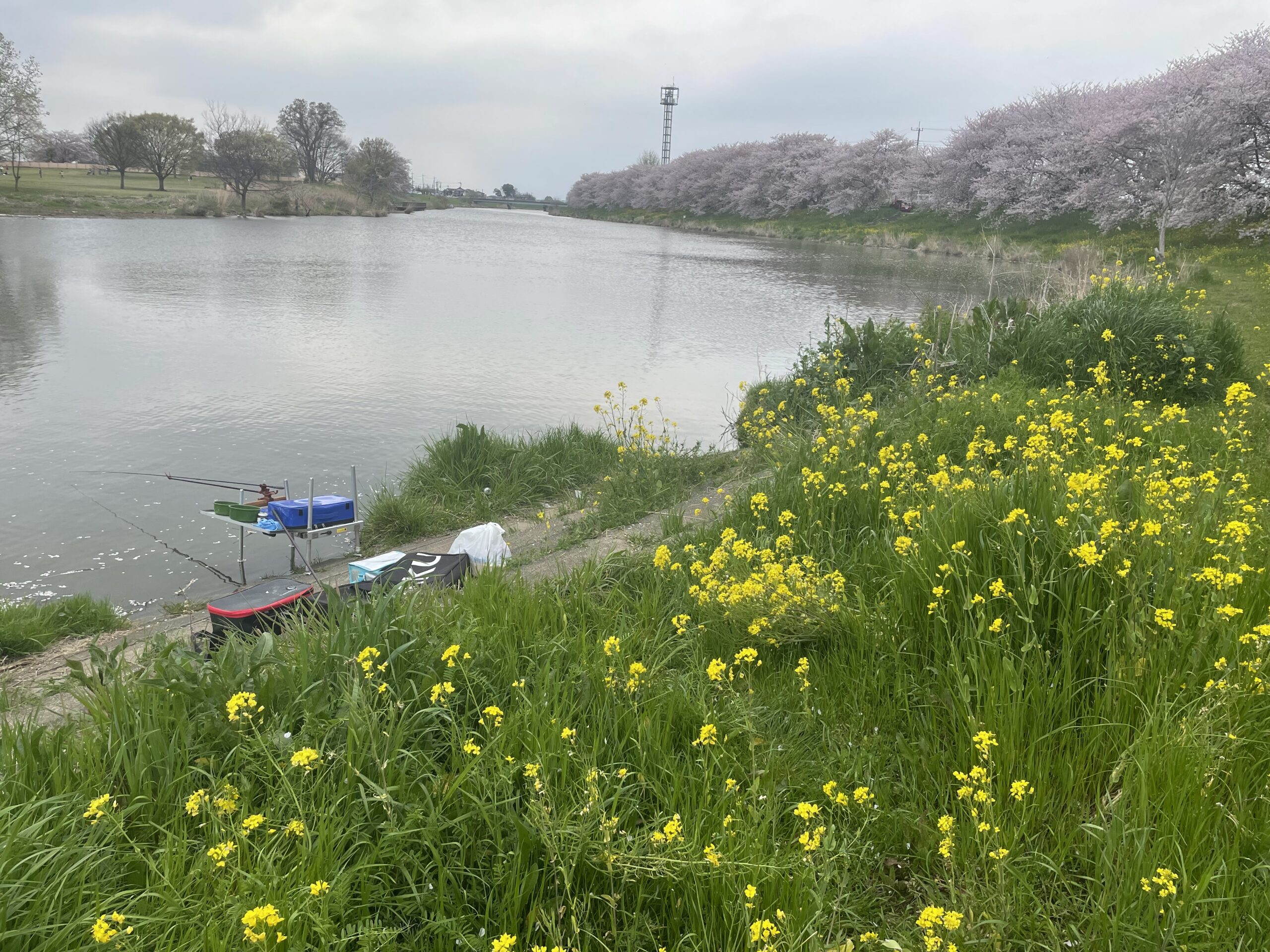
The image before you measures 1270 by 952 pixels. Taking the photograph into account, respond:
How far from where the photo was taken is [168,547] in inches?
306

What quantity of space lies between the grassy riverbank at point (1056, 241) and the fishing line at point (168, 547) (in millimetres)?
9225

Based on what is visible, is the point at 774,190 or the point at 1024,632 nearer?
the point at 1024,632

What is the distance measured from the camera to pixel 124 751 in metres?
2.48

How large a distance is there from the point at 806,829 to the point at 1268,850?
4.05 feet

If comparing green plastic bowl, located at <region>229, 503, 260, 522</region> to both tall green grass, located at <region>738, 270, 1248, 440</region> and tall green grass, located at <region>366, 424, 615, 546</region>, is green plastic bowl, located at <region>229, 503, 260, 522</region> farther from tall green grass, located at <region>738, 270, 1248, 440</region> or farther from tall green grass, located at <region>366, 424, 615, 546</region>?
tall green grass, located at <region>738, 270, 1248, 440</region>

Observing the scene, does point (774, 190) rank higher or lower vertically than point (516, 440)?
higher

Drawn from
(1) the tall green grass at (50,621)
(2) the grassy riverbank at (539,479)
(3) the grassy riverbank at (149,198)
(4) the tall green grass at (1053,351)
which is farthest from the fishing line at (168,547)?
(3) the grassy riverbank at (149,198)

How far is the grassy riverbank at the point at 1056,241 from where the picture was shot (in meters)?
14.7

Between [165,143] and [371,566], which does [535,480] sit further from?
[165,143]

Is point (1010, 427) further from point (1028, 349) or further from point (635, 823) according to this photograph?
point (635, 823)

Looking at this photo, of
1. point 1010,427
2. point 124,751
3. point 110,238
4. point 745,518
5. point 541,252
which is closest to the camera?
point 124,751

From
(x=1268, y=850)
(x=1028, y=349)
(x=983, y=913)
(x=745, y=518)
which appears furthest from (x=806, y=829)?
(x=1028, y=349)

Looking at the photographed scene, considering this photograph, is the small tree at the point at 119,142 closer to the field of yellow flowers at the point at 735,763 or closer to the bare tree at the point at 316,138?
the bare tree at the point at 316,138

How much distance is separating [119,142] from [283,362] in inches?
2587
